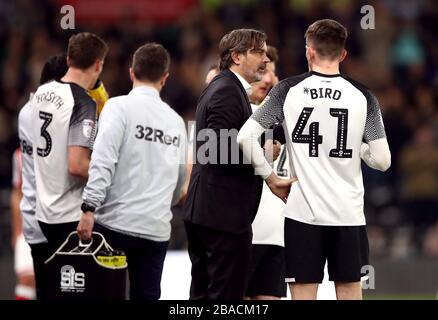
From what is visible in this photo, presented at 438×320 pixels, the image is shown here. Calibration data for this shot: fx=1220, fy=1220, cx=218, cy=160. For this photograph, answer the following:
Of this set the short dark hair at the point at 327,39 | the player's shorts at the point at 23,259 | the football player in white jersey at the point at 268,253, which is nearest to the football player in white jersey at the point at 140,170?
the football player in white jersey at the point at 268,253

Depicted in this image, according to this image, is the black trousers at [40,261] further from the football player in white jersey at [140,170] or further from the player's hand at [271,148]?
the player's hand at [271,148]

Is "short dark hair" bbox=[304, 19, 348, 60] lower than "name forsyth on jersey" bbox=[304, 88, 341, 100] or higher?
higher

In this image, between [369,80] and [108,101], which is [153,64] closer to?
[108,101]

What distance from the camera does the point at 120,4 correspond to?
58.3 ft

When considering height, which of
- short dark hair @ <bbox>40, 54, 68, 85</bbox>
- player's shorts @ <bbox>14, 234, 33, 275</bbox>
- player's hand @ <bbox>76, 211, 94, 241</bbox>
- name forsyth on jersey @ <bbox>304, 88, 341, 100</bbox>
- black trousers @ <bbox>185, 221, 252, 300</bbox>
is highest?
short dark hair @ <bbox>40, 54, 68, 85</bbox>

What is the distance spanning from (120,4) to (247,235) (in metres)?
10.6

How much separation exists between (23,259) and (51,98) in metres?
3.05

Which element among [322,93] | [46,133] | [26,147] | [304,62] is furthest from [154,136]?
[304,62]

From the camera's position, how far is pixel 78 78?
8.52m

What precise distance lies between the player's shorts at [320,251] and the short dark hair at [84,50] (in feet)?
6.37

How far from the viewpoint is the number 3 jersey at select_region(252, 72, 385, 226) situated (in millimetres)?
7469

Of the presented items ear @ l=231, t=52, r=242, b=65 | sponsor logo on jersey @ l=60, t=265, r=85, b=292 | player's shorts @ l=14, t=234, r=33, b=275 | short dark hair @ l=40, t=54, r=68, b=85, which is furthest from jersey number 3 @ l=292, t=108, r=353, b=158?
player's shorts @ l=14, t=234, r=33, b=275

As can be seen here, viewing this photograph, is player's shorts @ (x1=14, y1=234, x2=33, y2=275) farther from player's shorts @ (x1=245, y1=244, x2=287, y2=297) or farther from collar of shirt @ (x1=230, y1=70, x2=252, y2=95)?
collar of shirt @ (x1=230, y1=70, x2=252, y2=95)

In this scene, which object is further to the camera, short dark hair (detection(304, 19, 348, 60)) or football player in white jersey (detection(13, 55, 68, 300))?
football player in white jersey (detection(13, 55, 68, 300))
